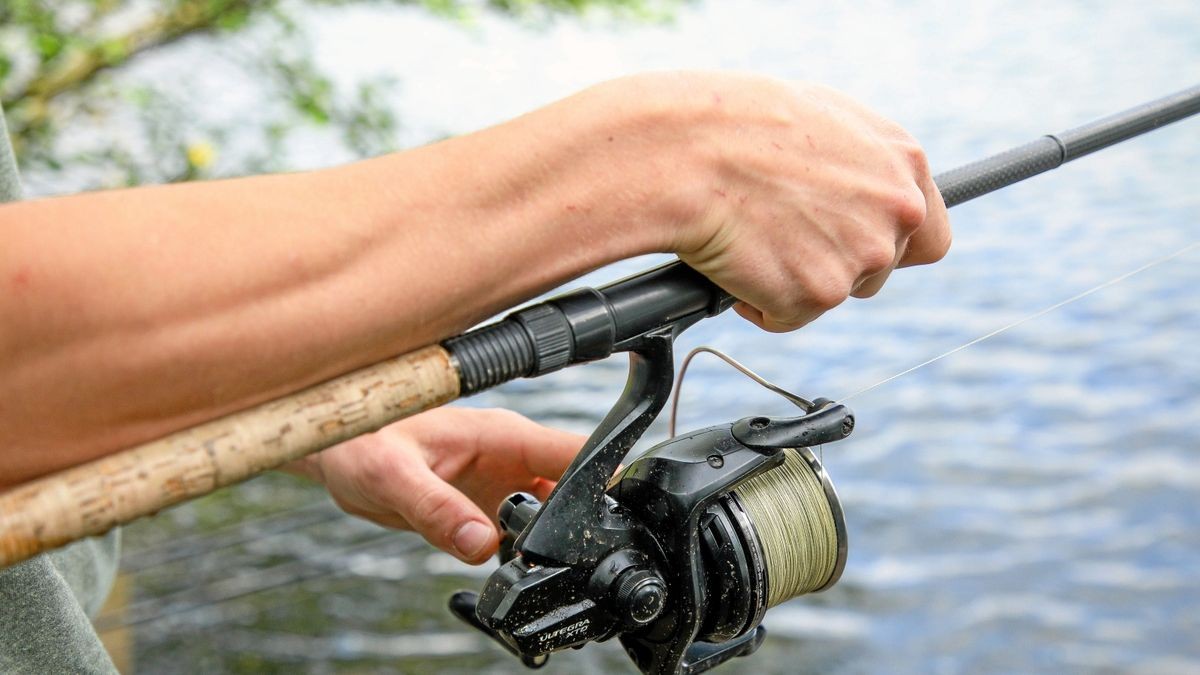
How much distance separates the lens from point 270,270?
0.79 m

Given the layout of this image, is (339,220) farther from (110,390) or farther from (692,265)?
(692,265)

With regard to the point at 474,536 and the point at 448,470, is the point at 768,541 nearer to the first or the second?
the point at 474,536

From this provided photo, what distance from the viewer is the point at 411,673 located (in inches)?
115

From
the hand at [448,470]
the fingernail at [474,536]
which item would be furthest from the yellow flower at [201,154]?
the fingernail at [474,536]

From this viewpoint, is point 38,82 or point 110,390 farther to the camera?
point 38,82

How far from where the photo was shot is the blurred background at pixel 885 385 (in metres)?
2.73

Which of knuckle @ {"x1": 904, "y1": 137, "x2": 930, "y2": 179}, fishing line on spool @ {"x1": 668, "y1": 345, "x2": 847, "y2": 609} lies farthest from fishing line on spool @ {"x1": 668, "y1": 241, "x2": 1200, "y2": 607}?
knuckle @ {"x1": 904, "y1": 137, "x2": 930, "y2": 179}

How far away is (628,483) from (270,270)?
0.44 metres

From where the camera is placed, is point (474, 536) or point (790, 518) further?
point (474, 536)

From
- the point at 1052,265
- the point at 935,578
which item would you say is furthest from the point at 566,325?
the point at 1052,265

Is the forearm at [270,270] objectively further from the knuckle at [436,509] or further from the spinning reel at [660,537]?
the knuckle at [436,509]

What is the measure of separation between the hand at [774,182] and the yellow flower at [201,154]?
10.8ft

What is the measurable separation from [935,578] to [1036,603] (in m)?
0.23

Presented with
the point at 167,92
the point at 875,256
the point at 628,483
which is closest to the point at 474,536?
the point at 628,483
